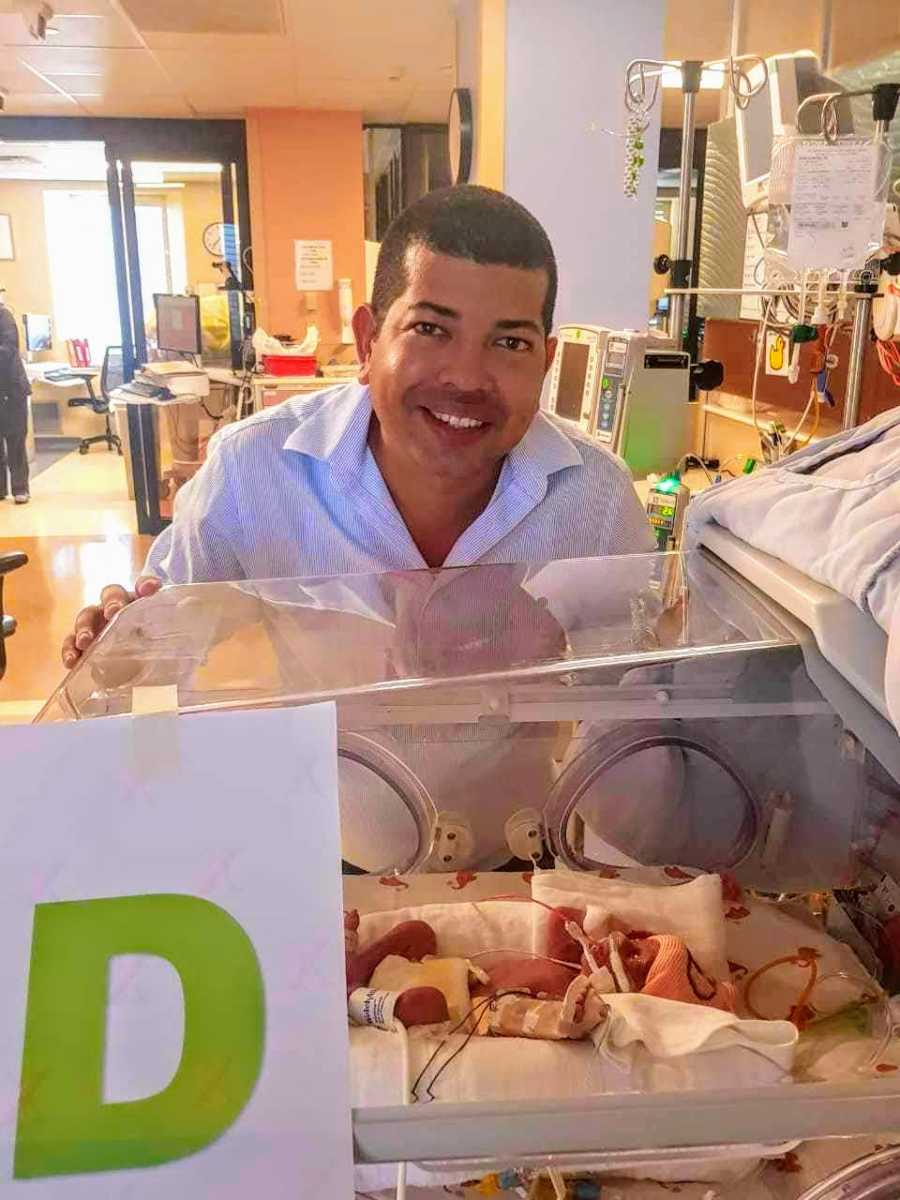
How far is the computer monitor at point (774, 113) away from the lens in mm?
1981

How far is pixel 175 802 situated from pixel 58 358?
35.4 feet

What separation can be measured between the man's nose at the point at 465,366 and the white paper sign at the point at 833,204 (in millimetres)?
979

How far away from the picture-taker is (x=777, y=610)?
2.64ft

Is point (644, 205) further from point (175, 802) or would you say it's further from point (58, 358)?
point (58, 358)

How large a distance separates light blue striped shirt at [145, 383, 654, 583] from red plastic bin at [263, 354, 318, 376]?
171 inches

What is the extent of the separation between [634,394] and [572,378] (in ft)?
1.02

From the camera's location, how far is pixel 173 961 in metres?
0.51

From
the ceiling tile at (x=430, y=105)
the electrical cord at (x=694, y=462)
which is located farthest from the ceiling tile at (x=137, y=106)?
the electrical cord at (x=694, y=462)

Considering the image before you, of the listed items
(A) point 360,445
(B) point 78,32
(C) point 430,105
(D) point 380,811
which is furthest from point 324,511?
(C) point 430,105

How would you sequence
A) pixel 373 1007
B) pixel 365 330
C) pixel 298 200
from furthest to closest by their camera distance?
pixel 298 200, pixel 365 330, pixel 373 1007

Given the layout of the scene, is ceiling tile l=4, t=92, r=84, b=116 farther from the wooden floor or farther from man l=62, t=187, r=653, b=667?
man l=62, t=187, r=653, b=667

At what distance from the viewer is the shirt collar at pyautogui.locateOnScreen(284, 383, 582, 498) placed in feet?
4.25

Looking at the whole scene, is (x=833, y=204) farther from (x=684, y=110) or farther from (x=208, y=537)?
(x=208, y=537)

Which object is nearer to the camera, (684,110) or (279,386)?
(684,110)
